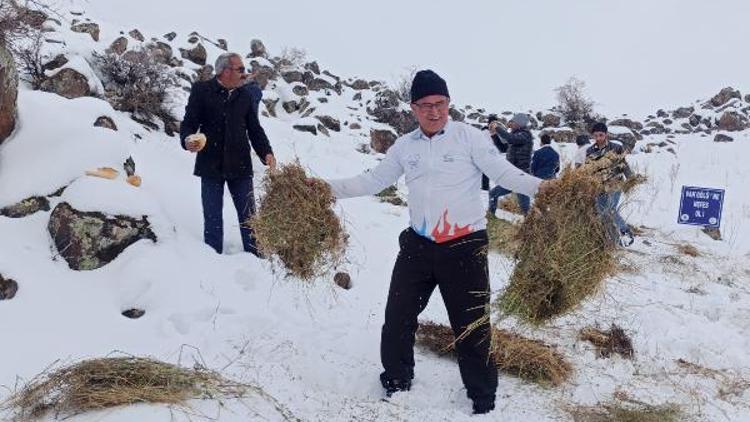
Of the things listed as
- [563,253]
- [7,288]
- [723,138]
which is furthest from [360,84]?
[563,253]

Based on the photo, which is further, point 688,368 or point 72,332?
point 688,368

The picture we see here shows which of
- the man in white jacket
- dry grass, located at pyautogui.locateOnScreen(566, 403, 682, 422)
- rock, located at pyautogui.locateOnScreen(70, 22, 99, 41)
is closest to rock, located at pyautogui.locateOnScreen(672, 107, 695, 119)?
rock, located at pyautogui.locateOnScreen(70, 22, 99, 41)

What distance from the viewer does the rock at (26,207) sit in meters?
4.74

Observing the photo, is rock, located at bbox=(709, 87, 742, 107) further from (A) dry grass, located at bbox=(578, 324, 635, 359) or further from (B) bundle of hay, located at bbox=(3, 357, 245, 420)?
(B) bundle of hay, located at bbox=(3, 357, 245, 420)

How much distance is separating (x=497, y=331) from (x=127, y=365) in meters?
2.54

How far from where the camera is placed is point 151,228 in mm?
4996

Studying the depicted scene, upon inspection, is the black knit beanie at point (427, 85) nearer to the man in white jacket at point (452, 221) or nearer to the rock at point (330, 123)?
the man in white jacket at point (452, 221)

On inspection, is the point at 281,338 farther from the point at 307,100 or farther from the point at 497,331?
the point at 307,100

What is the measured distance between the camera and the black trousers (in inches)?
132

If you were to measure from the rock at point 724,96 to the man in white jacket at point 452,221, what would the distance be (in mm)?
34842

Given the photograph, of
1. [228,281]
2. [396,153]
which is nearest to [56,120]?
[228,281]

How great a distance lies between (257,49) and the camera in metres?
26.6

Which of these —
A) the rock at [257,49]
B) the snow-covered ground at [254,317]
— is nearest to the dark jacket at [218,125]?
the snow-covered ground at [254,317]

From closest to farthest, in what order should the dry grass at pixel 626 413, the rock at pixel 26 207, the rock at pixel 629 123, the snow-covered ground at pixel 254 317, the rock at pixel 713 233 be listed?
the dry grass at pixel 626 413 → the snow-covered ground at pixel 254 317 → the rock at pixel 26 207 → the rock at pixel 713 233 → the rock at pixel 629 123
